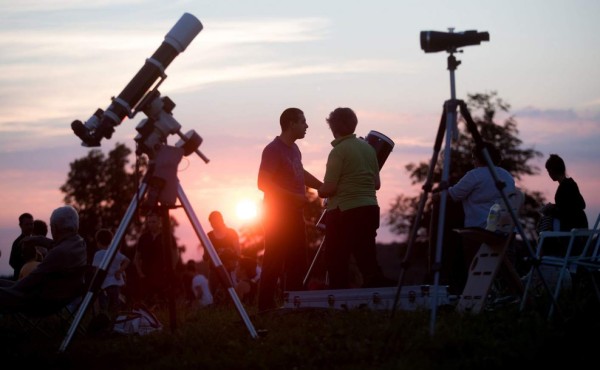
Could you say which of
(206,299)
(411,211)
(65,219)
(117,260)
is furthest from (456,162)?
(65,219)

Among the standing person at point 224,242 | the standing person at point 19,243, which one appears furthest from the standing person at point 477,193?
the standing person at point 19,243

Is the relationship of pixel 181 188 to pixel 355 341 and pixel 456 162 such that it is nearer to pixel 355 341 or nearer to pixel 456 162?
pixel 355 341

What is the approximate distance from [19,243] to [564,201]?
27.7ft

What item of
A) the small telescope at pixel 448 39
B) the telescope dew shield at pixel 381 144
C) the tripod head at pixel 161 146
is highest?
the small telescope at pixel 448 39

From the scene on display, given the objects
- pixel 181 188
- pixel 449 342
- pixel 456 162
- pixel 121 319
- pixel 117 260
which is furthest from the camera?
pixel 456 162

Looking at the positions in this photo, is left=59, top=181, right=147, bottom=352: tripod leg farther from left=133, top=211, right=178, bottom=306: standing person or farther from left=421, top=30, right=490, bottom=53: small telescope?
left=133, top=211, right=178, bottom=306: standing person

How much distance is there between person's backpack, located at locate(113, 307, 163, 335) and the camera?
10389mm

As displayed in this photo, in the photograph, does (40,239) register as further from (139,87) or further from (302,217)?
(139,87)

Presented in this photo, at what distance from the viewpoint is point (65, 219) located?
10.9 m

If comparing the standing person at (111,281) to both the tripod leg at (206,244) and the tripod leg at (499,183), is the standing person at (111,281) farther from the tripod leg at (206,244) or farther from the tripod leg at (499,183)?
the tripod leg at (499,183)

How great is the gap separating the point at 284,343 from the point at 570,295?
121 inches

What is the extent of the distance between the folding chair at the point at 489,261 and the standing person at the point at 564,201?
9.39 feet

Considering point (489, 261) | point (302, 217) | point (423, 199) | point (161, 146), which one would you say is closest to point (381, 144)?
point (302, 217)

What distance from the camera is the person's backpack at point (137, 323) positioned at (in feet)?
34.1
